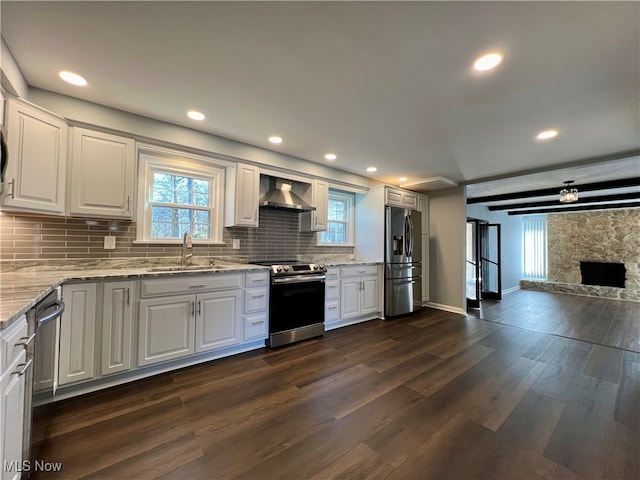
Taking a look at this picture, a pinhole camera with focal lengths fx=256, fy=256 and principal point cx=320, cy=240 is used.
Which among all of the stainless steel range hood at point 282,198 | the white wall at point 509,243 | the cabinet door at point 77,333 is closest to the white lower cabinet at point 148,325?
the cabinet door at point 77,333

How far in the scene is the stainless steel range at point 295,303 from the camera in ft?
9.99

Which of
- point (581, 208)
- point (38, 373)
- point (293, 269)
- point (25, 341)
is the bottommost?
point (38, 373)

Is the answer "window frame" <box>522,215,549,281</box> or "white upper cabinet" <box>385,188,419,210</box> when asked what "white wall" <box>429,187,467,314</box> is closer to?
"white upper cabinet" <box>385,188,419,210</box>

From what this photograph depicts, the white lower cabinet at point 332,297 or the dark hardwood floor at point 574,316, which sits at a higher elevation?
the white lower cabinet at point 332,297

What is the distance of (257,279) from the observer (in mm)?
2955

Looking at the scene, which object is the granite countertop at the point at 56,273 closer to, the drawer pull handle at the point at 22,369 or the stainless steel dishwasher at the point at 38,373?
the stainless steel dishwasher at the point at 38,373

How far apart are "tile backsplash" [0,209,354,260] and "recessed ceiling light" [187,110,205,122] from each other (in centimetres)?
127

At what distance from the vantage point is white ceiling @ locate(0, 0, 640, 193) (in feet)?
4.55

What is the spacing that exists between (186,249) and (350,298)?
240 cm

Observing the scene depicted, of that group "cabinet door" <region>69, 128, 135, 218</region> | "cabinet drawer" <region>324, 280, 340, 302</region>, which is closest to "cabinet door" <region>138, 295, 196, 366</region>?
"cabinet door" <region>69, 128, 135, 218</region>

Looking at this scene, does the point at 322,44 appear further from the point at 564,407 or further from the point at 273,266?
the point at 564,407

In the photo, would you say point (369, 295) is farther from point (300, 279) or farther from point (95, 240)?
point (95, 240)

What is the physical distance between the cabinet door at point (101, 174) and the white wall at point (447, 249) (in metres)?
Result: 4.98

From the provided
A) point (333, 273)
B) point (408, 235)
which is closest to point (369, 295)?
point (333, 273)
